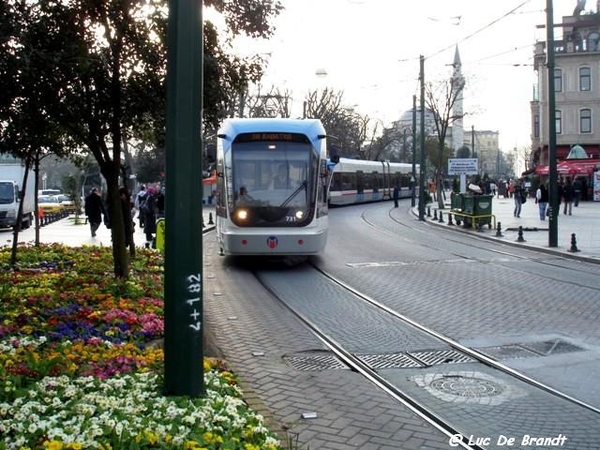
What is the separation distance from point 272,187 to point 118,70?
5.60 m

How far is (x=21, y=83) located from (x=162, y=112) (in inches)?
108

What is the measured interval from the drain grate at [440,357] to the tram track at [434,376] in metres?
0.06

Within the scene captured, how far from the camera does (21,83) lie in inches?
331

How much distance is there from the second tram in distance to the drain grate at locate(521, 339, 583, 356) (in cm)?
3031

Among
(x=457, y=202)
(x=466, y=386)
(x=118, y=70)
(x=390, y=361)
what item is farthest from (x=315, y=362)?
(x=457, y=202)

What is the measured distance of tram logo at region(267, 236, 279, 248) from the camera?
15.0m

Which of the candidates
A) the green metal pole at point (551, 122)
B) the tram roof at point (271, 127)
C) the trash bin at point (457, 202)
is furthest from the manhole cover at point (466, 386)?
the trash bin at point (457, 202)

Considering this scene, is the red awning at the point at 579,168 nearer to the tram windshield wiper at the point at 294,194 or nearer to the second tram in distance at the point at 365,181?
the second tram in distance at the point at 365,181

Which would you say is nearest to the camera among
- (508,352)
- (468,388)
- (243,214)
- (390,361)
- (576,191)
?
(468,388)

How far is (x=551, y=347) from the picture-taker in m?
8.38

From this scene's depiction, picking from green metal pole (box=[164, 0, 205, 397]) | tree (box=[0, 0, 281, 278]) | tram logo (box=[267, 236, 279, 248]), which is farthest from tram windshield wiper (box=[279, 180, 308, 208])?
green metal pole (box=[164, 0, 205, 397])

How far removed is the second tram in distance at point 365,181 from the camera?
149 feet

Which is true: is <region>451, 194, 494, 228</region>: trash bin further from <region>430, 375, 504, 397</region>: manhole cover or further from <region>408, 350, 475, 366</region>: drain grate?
<region>430, 375, 504, 397</region>: manhole cover

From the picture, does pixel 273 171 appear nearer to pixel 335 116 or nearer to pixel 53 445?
pixel 53 445
